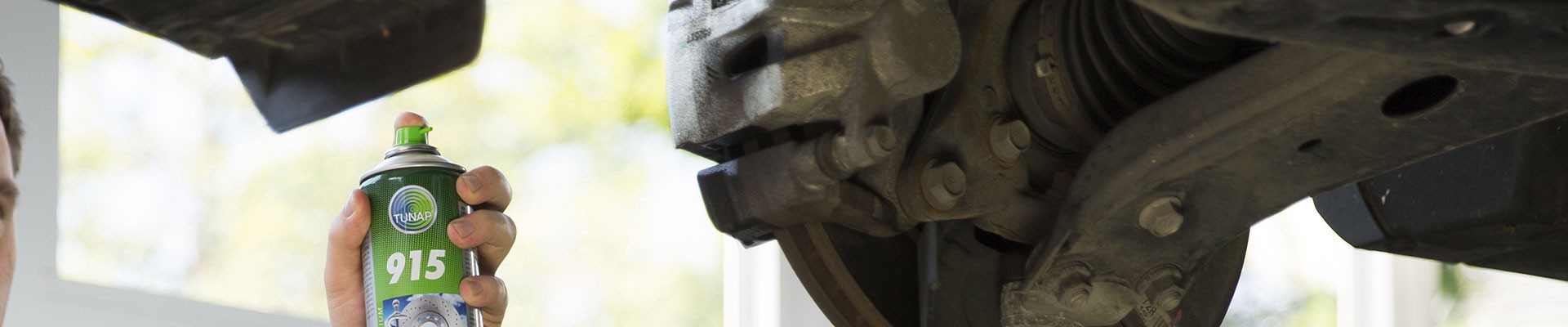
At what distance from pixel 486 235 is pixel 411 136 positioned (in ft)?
0.35

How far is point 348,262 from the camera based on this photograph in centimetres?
137

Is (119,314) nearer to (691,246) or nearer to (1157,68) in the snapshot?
(691,246)

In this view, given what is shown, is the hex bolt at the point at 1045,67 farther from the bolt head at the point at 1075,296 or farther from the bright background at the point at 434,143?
the bright background at the point at 434,143

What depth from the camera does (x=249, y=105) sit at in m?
3.34

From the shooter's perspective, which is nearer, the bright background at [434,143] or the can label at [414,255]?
the can label at [414,255]

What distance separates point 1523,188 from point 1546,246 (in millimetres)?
138

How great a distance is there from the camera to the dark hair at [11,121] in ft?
4.83

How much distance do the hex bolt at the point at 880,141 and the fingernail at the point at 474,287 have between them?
34 centimetres

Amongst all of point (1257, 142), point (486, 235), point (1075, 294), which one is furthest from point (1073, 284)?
point (486, 235)

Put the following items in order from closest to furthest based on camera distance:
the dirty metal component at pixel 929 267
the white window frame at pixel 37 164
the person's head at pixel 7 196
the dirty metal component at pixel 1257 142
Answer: the dirty metal component at pixel 1257 142 → the person's head at pixel 7 196 → the dirty metal component at pixel 929 267 → the white window frame at pixel 37 164

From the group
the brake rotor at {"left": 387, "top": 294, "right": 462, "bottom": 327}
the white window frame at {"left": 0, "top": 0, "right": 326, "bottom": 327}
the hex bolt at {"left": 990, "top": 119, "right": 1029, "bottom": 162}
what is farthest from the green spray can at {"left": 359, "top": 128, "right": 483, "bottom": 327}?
the white window frame at {"left": 0, "top": 0, "right": 326, "bottom": 327}

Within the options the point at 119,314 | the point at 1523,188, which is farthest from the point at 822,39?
the point at 119,314

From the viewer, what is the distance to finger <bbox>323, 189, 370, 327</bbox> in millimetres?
1294

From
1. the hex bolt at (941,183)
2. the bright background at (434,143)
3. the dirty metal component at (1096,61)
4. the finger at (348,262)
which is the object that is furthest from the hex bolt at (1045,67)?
the bright background at (434,143)
